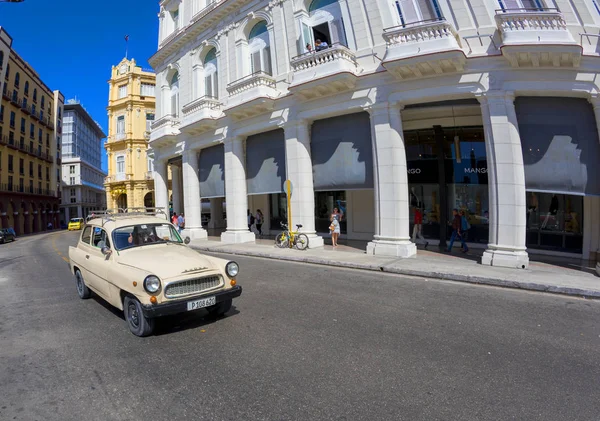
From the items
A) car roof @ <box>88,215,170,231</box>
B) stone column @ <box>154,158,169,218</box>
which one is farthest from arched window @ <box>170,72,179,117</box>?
car roof @ <box>88,215,170,231</box>

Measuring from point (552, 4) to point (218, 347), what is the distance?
13125 mm

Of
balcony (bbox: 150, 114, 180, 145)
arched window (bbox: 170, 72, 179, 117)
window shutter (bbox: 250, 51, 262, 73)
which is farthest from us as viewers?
arched window (bbox: 170, 72, 179, 117)

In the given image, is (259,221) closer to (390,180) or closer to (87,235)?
(390,180)

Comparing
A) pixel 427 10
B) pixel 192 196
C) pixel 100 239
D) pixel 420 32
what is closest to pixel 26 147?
pixel 192 196

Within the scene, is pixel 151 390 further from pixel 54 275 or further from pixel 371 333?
pixel 54 275

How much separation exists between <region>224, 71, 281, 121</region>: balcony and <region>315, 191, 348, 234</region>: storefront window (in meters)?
6.02

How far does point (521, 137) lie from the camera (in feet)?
32.5

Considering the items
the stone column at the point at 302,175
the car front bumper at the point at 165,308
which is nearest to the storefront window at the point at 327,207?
the stone column at the point at 302,175

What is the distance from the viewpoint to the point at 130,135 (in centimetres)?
4069

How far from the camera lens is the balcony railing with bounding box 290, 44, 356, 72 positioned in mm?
11604

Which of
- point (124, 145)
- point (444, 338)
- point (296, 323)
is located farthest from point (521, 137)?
point (124, 145)

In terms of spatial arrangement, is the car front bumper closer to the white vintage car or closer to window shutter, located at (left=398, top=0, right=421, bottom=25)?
the white vintage car

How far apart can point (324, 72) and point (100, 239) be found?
9461 mm

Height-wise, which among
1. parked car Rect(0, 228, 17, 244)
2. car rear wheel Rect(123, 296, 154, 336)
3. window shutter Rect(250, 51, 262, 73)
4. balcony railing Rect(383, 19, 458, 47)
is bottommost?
parked car Rect(0, 228, 17, 244)
